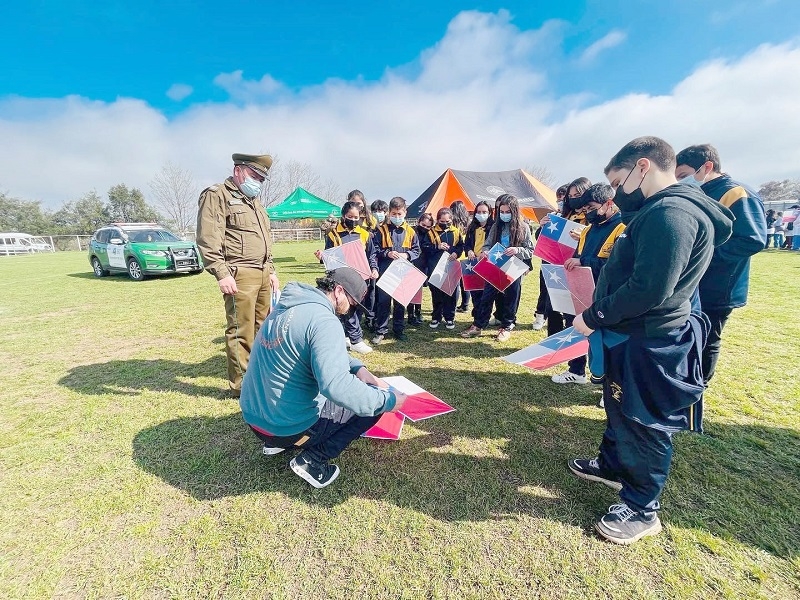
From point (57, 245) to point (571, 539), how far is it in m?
49.1

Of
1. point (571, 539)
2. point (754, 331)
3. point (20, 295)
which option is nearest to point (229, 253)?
point (571, 539)

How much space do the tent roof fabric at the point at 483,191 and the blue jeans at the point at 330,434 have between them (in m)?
13.2

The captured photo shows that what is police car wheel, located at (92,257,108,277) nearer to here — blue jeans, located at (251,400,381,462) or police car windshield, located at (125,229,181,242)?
police car windshield, located at (125,229,181,242)

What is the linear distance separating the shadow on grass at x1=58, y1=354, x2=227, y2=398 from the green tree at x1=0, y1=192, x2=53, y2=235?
5873cm

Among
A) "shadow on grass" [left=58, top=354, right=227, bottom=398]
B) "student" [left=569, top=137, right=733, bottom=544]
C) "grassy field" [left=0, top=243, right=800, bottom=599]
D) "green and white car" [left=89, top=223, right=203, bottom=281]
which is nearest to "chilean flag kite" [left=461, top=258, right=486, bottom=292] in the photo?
"grassy field" [left=0, top=243, right=800, bottom=599]

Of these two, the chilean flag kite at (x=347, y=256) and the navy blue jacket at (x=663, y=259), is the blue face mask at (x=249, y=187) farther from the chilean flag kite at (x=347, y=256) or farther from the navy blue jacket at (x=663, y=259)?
the navy blue jacket at (x=663, y=259)

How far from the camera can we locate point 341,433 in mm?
2344

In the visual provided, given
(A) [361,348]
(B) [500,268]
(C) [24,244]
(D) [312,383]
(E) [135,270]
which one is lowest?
(A) [361,348]

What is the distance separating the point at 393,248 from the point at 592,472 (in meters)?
3.67

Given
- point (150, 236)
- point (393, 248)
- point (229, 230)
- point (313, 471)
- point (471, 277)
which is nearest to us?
point (313, 471)

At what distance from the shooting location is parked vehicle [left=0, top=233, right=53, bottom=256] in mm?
32144

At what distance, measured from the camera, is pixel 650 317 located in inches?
68.5

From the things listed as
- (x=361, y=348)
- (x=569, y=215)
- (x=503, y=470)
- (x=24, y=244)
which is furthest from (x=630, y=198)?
(x=24, y=244)

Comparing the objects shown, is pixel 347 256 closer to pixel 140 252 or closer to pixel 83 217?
pixel 140 252
